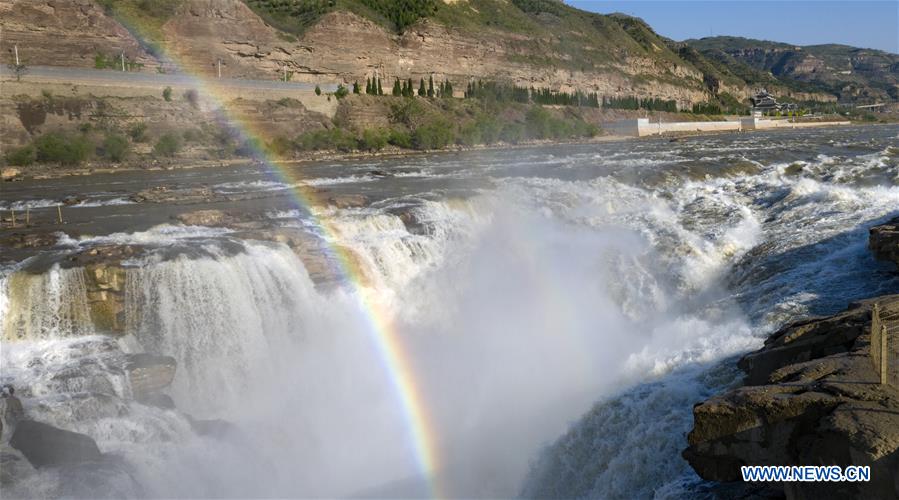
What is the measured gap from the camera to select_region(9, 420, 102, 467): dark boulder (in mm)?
6562

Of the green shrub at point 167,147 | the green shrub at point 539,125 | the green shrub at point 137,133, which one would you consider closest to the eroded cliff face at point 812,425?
the green shrub at point 167,147

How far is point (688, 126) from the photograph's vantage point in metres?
68.2

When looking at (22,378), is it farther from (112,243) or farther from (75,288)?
(112,243)

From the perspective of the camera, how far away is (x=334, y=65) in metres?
55.6

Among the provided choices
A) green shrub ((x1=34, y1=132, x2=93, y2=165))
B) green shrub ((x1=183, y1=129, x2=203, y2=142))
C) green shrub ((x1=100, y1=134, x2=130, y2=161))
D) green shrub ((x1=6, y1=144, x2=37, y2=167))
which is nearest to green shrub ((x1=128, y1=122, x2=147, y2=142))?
green shrub ((x1=183, y1=129, x2=203, y2=142))

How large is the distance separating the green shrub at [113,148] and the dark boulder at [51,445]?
963 inches

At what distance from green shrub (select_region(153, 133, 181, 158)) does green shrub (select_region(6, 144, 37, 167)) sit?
17.8 feet

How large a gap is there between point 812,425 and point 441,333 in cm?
816

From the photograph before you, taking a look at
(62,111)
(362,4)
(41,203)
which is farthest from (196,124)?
(362,4)

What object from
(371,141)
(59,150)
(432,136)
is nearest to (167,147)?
(59,150)

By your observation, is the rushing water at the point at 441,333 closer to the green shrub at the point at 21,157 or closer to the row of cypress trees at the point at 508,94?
the green shrub at the point at 21,157

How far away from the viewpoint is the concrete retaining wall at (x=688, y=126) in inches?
2388

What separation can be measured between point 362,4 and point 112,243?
62820 millimetres

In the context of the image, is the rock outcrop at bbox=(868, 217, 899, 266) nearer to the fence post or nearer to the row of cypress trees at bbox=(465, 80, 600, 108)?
the fence post
